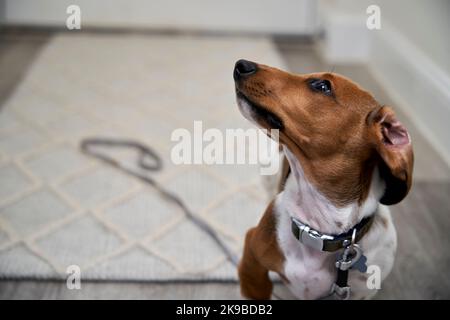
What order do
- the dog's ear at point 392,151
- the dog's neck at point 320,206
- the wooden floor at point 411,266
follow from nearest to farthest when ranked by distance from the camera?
1. the dog's ear at point 392,151
2. the dog's neck at point 320,206
3. the wooden floor at point 411,266

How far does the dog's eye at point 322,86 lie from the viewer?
0.96 meters

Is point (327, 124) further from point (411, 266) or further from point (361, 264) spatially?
point (411, 266)

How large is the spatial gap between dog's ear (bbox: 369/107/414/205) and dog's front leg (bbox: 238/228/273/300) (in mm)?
327

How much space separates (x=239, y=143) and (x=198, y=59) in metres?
0.89

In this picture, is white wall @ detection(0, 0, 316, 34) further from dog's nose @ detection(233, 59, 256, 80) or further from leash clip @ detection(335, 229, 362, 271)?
leash clip @ detection(335, 229, 362, 271)

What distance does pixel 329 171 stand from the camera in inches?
37.8

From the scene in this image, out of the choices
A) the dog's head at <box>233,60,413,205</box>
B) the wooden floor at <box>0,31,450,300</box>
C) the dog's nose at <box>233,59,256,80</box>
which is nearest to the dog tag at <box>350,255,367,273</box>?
the dog's head at <box>233,60,413,205</box>

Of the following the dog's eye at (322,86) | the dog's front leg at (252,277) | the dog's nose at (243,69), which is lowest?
the dog's front leg at (252,277)

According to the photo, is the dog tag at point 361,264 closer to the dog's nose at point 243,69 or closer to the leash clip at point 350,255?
the leash clip at point 350,255

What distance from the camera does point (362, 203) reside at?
98cm

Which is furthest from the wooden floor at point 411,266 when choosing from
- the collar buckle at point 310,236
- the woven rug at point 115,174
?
the collar buckle at point 310,236

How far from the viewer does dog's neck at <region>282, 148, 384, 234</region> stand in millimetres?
984

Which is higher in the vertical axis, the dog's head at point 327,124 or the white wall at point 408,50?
the white wall at point 408,50
